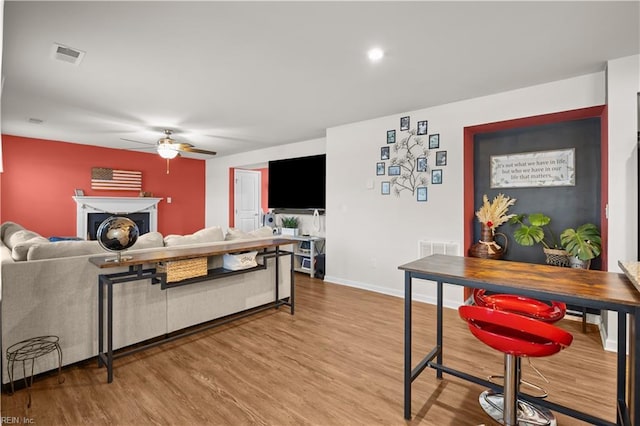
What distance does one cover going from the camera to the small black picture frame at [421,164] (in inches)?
159

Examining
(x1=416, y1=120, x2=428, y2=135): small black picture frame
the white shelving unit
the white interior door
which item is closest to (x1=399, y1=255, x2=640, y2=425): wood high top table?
(x1=416, y1=120, x2=428, y2=135): small black picture frame

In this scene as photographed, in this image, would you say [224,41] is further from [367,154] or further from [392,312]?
[392,312]

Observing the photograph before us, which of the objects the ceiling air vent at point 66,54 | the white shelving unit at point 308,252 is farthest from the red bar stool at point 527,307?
the white shelving unit at point 308,252

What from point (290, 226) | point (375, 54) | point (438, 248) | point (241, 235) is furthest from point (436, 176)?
point (290, 226)

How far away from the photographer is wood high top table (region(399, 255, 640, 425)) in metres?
1.27

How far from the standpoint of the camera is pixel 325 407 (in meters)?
1.91

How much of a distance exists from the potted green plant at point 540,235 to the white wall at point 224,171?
143 inches

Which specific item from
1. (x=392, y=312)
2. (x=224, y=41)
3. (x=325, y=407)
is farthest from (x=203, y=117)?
(x=325, y=407)

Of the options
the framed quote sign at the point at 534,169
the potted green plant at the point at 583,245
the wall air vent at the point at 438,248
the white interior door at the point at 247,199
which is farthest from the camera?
the white interior door at the point at 247,199

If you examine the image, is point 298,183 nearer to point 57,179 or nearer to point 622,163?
point 622,163

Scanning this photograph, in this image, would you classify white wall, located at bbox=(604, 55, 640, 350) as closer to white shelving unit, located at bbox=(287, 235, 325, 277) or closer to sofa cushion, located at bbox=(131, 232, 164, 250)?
white shelving unit, located at bbox=(287, 235, 325, 277)

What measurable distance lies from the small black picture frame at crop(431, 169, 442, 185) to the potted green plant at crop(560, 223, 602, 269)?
4.65ft

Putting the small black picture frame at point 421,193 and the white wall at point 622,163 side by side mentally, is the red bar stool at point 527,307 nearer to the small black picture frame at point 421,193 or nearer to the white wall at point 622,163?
the white wall at point 622,163

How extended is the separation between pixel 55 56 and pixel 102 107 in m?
1.47
